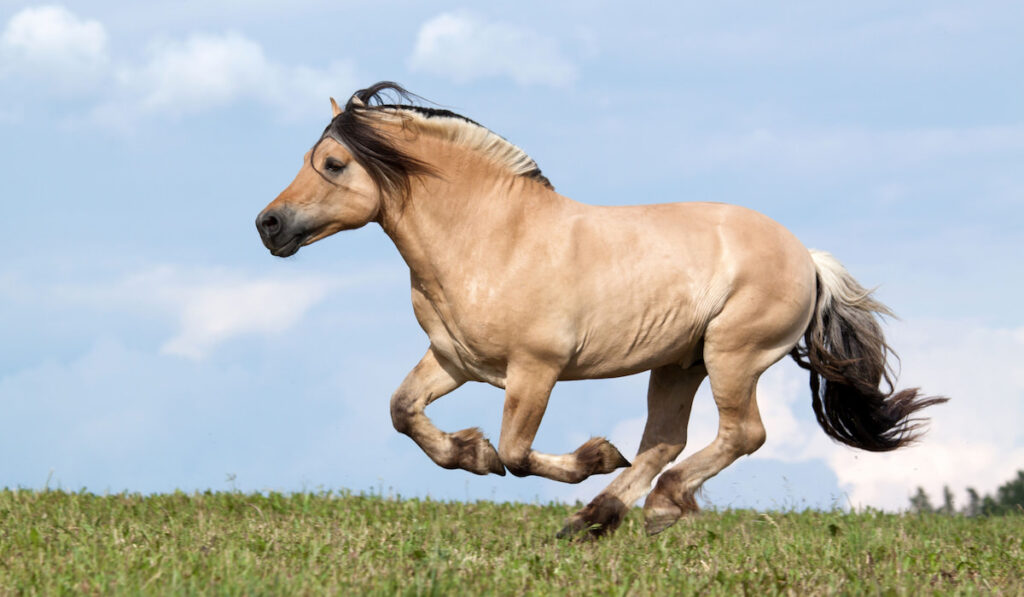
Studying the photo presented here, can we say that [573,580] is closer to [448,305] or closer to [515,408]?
[515,408]

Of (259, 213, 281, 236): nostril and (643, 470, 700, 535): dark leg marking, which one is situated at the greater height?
(259, 213, 281, 236): nostril

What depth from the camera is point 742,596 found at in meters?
4.64

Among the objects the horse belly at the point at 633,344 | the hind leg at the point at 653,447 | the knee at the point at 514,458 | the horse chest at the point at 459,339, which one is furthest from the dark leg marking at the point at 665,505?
the horse chest at the point at 459,339

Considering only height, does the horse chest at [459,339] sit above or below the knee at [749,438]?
above

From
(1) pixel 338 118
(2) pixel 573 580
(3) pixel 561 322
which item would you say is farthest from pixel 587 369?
(1) pixel 338 118

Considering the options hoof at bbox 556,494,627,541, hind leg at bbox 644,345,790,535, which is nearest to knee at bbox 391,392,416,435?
hoof at bbox 556,494,627,541

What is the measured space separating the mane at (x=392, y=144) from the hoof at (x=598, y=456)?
150 cm

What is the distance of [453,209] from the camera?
5961mm

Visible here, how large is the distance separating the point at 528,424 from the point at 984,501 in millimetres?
13232

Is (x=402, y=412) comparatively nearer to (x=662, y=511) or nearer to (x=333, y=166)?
(x=333, y=166)

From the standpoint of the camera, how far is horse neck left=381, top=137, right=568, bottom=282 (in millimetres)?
5934

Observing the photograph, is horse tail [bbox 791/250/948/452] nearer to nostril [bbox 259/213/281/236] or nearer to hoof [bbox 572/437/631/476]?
hoof [bbox 572/437/631/476]

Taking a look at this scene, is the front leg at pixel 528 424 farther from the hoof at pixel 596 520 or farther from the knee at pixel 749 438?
the knee at pixel 749 438

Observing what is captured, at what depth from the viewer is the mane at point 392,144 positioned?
5883mm
